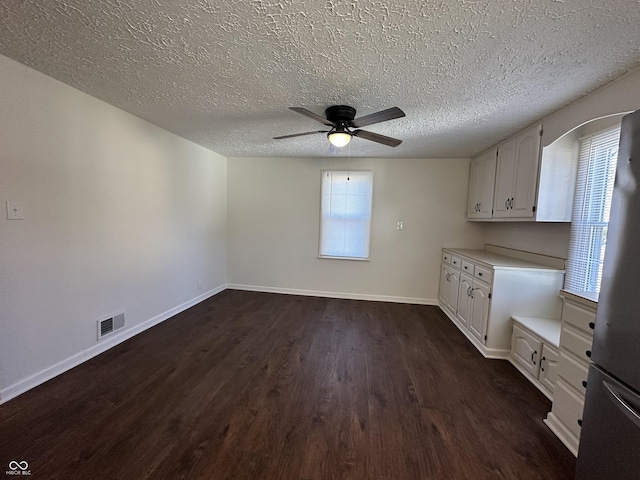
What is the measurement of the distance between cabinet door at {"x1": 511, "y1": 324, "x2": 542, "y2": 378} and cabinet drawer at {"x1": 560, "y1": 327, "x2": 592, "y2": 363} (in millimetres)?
→ 559

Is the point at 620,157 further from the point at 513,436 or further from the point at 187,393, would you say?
the point at 187,393

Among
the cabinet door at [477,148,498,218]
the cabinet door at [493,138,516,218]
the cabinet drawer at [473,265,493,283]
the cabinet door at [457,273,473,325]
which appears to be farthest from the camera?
the cabinet door at [477,148,498,218]

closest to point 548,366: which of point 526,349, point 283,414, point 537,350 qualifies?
point 537,350

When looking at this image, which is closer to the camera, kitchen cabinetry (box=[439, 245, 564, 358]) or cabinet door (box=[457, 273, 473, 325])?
kitchen cabinetry (box=[439, 245, 564, 358])

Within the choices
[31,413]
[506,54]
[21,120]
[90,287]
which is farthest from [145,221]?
[506,54]

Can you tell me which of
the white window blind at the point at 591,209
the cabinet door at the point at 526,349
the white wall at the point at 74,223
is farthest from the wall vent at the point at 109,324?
the white window blind at the point at 591,209

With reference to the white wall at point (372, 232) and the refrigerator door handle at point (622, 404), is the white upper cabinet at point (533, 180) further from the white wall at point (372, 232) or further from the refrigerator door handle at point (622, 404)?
the refrigerator door handle at point (622, 404)

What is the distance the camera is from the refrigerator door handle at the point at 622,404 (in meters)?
0.97

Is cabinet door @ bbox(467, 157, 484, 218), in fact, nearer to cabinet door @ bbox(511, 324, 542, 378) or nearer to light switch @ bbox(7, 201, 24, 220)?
cabinet door @ bbox(511, 324, 542, 378)

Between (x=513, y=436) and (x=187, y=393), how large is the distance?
224 centimetres

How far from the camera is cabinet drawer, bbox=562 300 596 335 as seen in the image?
1.51 m

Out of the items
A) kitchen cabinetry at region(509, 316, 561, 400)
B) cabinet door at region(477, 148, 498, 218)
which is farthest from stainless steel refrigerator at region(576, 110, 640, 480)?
cabinet door at region(477, 148, 498, 218)

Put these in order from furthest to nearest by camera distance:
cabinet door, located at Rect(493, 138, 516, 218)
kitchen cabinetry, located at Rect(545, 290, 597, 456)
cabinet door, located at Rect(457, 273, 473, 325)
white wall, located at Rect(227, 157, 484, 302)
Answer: white wall, located at Rect(227, 157, 484, 302) < cabinet door, located at Rect(457, 273, 473, 325) < cabinet door, located at Rect(493, 138, 516, 218) < kitchen cabinetry, located at Rect(545, 290, 597, 456)

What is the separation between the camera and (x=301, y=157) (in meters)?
4.39
